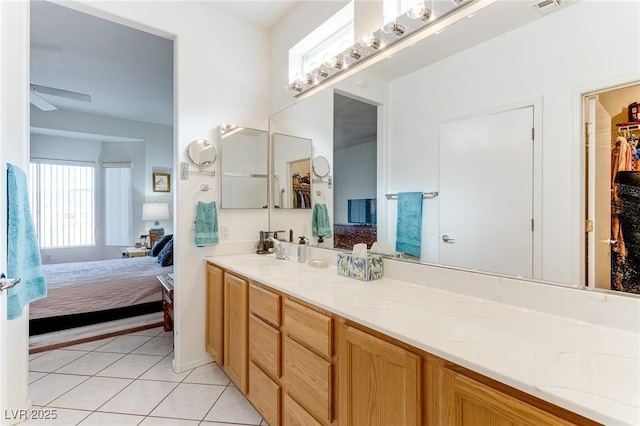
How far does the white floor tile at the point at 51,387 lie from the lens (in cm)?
196

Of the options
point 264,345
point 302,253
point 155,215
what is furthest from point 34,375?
point 155,215

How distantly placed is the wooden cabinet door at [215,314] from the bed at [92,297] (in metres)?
1.19

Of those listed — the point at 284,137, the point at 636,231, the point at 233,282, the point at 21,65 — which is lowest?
the point at 233,282

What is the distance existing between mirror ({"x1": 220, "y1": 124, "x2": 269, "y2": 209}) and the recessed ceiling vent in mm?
2080

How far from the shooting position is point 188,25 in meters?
2.30

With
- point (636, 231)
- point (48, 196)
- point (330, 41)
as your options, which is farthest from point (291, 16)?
point (48, 196)

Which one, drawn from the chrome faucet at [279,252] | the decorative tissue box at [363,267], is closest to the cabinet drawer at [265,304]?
the decorative tissue box at [363,267]

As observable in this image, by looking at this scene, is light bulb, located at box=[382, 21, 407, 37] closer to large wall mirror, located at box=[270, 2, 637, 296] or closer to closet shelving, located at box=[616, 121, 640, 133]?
large wall mirror, located at box=[270, 2, 637, 296]

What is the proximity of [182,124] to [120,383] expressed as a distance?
1973mm

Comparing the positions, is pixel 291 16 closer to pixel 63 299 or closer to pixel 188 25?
pixel 188 25

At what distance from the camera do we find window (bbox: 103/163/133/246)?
18.1 ft

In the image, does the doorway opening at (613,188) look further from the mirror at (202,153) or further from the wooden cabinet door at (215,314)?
the mirror at (202,153)

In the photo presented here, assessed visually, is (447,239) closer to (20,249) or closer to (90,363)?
(20,249)

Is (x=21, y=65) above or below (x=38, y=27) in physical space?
below
